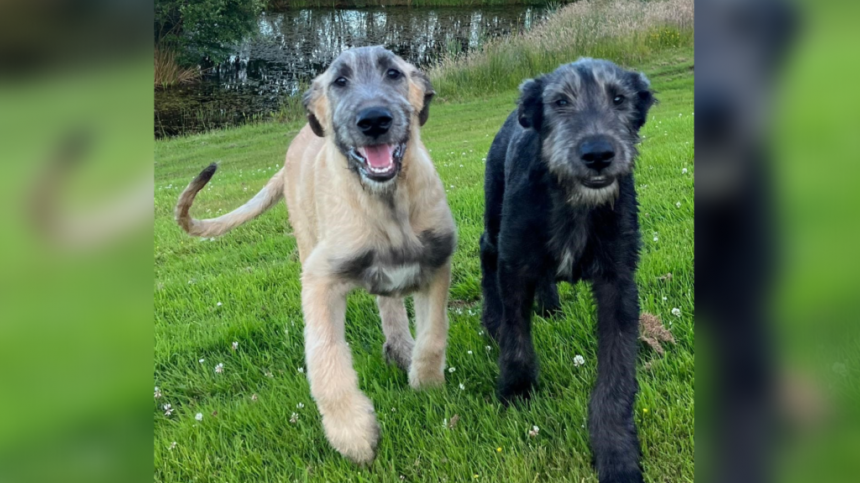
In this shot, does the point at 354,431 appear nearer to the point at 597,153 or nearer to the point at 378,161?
the point at 378,161

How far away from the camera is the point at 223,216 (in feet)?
15.4

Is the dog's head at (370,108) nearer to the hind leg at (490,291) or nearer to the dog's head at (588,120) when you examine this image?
the dog's head at (588,120)

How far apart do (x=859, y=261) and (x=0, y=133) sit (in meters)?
1.00

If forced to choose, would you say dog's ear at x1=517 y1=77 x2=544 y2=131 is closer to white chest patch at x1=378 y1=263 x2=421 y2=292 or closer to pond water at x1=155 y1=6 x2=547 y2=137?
white chest patch at x1=378 y1=263 x2=421 y2=292

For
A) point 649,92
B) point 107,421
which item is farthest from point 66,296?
point 649,92

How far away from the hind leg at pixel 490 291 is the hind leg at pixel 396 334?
0.54 metres

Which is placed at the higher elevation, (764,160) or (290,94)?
(764,160)

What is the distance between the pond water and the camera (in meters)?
20.3

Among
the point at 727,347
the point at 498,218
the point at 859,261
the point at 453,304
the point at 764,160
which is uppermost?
the point at 764,160

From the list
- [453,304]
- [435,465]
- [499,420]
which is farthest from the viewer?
[453,304]

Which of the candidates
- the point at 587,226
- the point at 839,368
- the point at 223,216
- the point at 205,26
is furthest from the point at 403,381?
the point at 205,26

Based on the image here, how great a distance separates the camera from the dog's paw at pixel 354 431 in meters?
2.83

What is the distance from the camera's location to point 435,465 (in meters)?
2.66

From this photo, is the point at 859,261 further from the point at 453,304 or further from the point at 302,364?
the point at 453,304
